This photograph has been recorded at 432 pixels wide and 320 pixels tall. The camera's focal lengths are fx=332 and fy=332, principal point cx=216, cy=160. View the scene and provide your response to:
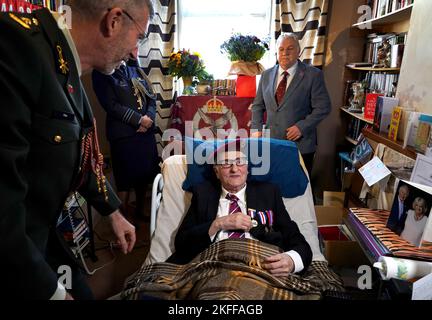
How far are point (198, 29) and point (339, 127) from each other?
1838 millimetres

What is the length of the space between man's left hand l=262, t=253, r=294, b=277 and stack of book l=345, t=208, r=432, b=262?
1.05 feet

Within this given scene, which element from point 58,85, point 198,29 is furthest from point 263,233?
point 198,29

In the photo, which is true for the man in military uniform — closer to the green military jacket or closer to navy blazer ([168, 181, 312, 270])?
the green military jacket

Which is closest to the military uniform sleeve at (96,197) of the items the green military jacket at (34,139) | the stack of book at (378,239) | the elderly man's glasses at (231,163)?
the green military jacket at (34,139)

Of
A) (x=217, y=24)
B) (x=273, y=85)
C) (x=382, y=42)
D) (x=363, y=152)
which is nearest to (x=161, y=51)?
(x=217, y=24)

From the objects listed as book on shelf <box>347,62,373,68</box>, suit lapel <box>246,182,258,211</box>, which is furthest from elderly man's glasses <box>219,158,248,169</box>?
book on shelf <box>347,62,373,68</box>

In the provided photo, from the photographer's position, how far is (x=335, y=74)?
11.1ft

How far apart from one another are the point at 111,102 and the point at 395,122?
1.96 metres

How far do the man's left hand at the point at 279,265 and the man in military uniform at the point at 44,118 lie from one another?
764 mm

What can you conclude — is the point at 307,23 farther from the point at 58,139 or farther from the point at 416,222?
the point at 58,139

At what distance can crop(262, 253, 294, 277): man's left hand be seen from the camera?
1.38 m
